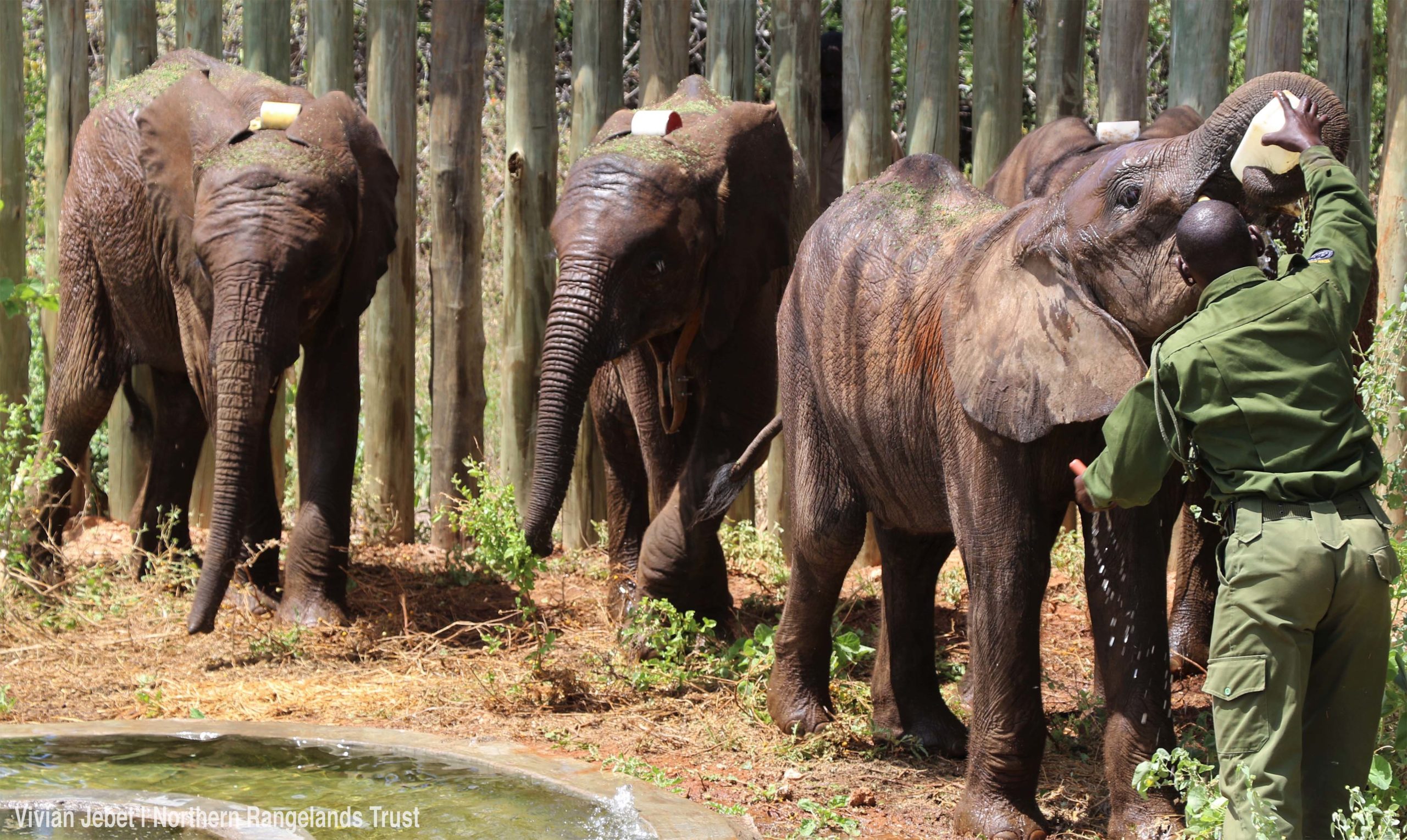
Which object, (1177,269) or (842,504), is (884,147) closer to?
(842,504)

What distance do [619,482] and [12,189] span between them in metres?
3.78

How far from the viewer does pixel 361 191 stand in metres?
7.98

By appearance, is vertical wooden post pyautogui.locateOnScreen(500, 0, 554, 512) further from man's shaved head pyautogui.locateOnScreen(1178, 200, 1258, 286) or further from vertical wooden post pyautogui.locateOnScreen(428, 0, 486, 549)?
man's shaved head pyautogui.locateOnScreen(1178, 200, 1258, 286)

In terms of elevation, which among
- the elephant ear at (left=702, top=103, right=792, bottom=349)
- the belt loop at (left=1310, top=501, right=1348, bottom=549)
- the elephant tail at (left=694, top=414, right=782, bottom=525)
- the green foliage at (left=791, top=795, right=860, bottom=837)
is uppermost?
the elephant ear at (left=702, top=103, right=792, bottom=349)

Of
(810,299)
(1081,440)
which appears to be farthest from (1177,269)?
(810,299)

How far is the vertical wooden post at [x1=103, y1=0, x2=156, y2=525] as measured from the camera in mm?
9297

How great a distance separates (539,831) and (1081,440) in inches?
73.4

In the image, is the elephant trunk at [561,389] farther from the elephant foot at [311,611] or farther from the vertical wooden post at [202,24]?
the vertical wooden post at [202,24]

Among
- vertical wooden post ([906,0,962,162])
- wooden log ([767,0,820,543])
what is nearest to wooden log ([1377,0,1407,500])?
vertical wooden post ([906,0,962,162])

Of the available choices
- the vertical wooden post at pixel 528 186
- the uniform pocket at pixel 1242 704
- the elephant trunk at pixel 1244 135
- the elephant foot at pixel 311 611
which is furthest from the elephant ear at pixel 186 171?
the uniform pocket at pixel 1242 704

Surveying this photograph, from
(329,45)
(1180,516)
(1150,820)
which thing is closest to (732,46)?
(329,45)

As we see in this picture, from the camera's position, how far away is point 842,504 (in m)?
6.12

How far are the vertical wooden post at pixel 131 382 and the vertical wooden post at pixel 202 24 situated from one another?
173 mm

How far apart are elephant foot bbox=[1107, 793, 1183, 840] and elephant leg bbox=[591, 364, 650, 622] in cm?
360
